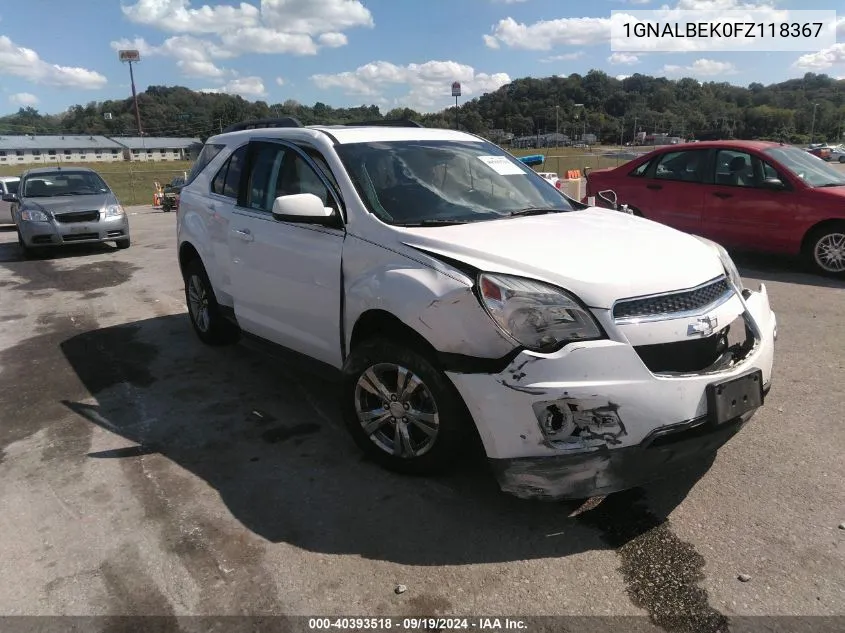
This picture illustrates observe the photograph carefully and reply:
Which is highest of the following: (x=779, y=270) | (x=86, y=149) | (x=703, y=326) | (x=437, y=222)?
(x=86, y=149)

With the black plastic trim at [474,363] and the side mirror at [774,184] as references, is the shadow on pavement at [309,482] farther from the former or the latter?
the side mirror at [774,184]

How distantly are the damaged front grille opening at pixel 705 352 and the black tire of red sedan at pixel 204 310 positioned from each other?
368 centimetres

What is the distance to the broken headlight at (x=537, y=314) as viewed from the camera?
2.66 m

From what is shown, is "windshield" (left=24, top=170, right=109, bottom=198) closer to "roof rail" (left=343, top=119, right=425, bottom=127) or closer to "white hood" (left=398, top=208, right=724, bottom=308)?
"roof rail" (left=343, top=119, right=425, bottom=127)

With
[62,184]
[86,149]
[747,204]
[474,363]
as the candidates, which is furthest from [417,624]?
[86,149]

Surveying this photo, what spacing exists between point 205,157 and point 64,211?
23.9 ft

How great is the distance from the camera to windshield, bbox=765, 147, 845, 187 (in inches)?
315

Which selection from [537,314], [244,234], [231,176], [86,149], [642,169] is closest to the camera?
[537,314]

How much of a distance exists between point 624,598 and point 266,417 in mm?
2590

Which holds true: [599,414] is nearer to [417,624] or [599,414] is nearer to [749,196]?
[417,624]

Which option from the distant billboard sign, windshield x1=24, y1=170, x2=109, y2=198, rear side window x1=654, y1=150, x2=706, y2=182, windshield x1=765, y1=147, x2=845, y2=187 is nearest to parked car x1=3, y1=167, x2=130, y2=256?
windshield x1=24, y1=170, x2=109, y2=198

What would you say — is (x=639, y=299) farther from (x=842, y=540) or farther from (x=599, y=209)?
(x=599, y=209)

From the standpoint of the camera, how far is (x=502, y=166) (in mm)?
4328

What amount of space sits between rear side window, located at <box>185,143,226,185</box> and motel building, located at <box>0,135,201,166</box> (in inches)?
4556
